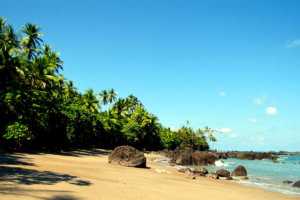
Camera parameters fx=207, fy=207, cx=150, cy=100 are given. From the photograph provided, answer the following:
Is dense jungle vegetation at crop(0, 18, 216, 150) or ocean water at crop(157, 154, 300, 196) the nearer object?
ocean water at crop(157, 154, 300, 196)

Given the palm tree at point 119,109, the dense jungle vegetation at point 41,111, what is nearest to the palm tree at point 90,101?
the dense jungle vegetation at point 41,111

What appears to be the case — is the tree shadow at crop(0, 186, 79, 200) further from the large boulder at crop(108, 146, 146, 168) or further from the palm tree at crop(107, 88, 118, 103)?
the palm tree at crop(107, 88, 118, 103)

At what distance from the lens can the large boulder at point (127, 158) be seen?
1463 centimetres

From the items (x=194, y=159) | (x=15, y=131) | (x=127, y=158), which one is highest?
(x=15, y=131)

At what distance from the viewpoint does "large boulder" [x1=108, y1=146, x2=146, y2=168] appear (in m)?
14.6

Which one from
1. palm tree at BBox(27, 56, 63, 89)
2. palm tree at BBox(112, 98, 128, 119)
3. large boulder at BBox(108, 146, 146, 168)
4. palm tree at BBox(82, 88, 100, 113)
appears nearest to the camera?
large boulder at BBox(108, 146, 146, 168)

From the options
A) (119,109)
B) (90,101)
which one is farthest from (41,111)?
(119,109)

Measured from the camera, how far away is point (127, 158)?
14789 millimetres

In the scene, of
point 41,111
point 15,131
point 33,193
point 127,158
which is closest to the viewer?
point 33,193

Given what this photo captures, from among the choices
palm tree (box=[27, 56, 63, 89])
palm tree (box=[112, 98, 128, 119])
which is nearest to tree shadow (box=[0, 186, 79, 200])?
palm tree (box=[27, 56, 63, 89])

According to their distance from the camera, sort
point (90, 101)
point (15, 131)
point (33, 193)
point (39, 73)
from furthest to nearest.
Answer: point (90, 101) < point (39, 73) < point (15, 131) < point (33, 193)

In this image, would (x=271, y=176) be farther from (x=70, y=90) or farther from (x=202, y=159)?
(x=70, y=90)

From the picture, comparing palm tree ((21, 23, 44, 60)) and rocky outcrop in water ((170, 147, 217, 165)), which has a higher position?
palm tree ((21, 23, 44, 60))

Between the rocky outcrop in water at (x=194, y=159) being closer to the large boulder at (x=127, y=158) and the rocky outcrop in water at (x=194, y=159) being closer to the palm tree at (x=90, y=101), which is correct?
the large boulder at (x=127, y=158)
